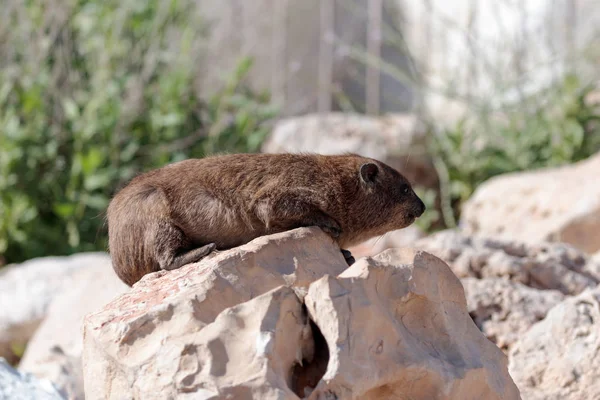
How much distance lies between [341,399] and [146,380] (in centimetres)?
65

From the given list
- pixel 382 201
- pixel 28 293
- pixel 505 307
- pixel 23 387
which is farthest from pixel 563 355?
pixel 28 293

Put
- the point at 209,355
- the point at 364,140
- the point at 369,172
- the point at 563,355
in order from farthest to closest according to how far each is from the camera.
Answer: the point at 364,140 < the point at 369,172 < the point at 563,355 < the point at 209,355

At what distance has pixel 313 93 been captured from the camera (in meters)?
13.5

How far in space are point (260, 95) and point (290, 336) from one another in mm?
8456

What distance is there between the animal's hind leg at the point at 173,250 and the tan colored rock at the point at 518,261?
74.9 inches

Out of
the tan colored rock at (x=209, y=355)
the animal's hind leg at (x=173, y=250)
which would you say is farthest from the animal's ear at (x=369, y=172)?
the tan colored rock at (x=209, y=355)

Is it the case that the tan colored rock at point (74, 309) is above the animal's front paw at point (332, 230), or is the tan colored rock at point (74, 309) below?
below

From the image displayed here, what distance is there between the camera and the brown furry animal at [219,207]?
161 inches

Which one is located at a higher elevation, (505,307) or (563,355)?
(563,355)

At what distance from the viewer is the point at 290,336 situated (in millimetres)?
2967

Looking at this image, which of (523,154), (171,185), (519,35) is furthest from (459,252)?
(519,35)

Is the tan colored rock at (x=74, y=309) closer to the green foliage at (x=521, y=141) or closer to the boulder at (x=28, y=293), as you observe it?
the boulder at (x=28, y=293)

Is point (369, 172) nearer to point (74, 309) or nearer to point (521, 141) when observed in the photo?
point (74, 309)

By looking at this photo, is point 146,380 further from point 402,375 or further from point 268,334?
point 402,375
